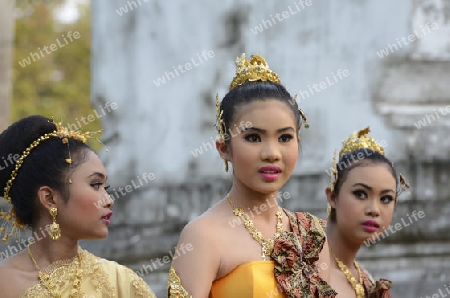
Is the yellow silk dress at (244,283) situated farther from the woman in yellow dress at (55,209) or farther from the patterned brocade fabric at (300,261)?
the woman in yellow dress at (55,209)

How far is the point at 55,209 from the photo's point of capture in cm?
403

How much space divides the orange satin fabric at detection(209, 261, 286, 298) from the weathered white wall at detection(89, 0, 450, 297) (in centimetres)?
357

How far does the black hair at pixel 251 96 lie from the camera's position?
4027mm

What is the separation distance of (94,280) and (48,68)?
1640 cm

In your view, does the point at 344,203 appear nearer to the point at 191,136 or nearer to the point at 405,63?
the point at 191,136

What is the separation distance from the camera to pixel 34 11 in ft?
66.7

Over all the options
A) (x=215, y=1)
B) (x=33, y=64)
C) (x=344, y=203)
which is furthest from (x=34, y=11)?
(x=344, y=203)

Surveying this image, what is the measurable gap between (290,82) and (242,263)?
4.44 metres

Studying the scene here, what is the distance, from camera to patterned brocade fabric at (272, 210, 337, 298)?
3.91 metres

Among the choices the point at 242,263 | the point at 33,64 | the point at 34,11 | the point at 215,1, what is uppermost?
the point at 34,11

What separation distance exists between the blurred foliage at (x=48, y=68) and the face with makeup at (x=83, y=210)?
48.2ft

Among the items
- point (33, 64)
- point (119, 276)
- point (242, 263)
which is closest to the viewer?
point (242, 263)

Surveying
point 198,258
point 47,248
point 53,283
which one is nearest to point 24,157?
point 47,248

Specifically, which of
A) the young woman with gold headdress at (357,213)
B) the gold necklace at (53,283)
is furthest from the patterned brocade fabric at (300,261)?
the gold necklace at (53,283)
